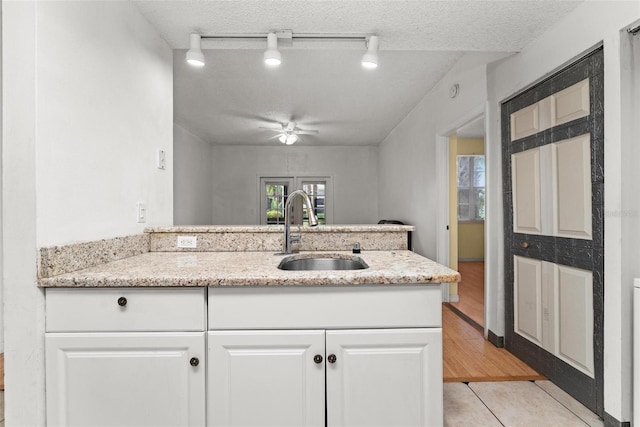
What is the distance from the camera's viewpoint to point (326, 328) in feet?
3.78

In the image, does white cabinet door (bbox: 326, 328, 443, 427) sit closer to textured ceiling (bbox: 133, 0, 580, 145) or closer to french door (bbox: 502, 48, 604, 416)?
french door (bbox: 502, 48, 604, 416)

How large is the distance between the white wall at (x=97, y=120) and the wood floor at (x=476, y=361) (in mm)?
2151

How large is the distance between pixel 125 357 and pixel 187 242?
2.53 feet

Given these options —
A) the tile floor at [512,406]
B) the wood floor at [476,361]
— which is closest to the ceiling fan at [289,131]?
the wood floor at [476,361]

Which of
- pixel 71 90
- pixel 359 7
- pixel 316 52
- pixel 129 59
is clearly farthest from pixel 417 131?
pixel 71 90

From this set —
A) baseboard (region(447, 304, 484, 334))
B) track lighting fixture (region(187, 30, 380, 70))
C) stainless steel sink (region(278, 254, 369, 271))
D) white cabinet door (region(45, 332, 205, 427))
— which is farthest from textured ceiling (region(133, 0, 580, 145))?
baseboard (region(447, 304, 484, 334))

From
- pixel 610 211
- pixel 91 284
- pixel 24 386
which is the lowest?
pixel 24 386

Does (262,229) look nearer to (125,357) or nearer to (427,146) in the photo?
(125,357)

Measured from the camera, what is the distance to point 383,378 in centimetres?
114

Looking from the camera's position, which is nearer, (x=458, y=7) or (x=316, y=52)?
(x=458, y=7)

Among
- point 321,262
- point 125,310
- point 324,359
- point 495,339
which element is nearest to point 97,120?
point 125,310

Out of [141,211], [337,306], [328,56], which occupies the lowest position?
[337,306]

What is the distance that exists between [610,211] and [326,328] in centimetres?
150

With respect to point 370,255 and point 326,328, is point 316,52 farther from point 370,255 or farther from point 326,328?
point 326,328
